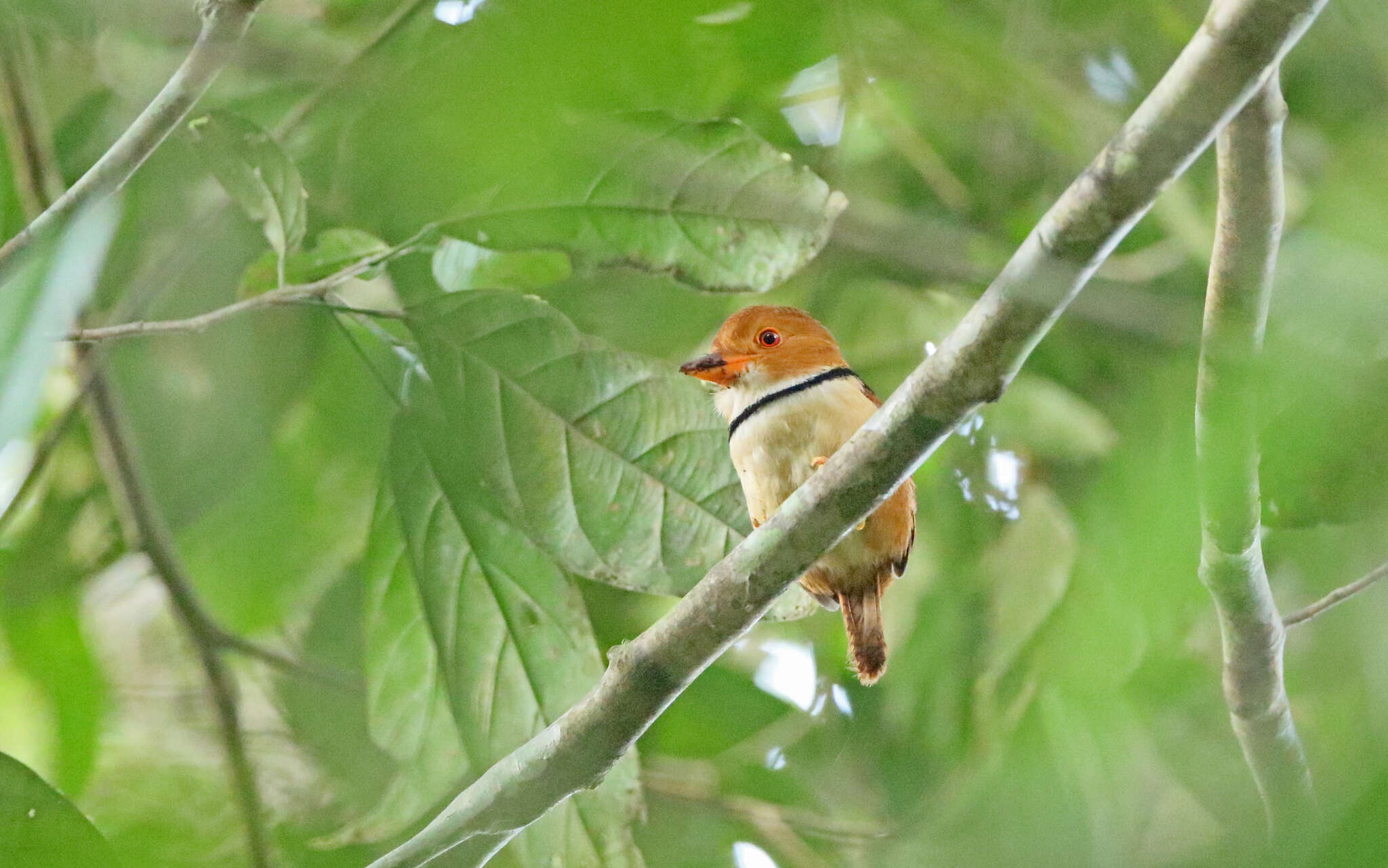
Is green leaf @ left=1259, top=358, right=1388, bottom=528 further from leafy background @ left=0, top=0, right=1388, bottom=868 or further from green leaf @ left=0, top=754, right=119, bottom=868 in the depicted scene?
green leaf @ left=0, top=754, right=119, bottom=868

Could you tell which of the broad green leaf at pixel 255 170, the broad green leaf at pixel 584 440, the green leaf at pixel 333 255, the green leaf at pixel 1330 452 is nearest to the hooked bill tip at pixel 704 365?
the broad green leaf at pixel 584 440

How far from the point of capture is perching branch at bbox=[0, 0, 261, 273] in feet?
3.61

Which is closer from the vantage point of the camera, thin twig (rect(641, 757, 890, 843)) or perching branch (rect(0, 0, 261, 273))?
perching branch (rect(0, 0, 261, 273))

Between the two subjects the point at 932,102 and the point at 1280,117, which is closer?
the point at 1280,117

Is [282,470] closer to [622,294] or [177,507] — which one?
[177,507]

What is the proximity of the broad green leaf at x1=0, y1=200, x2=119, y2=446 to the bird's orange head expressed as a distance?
790 mm

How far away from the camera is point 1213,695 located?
1.29 metres

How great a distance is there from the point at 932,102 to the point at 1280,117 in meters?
0.69

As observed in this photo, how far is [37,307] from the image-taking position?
117 centimetres

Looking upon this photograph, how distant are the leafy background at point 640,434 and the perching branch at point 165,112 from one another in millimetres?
36

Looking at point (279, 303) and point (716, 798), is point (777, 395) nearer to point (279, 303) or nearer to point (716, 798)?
point (279, 303)

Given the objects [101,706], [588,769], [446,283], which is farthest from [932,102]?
[101,706]

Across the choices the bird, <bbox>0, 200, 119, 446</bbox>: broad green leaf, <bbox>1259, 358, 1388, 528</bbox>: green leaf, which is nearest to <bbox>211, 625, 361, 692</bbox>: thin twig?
the bird

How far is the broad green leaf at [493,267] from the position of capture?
5.65 ft
